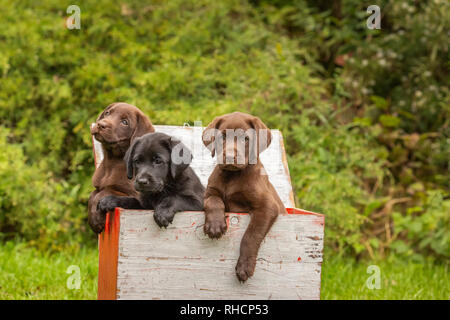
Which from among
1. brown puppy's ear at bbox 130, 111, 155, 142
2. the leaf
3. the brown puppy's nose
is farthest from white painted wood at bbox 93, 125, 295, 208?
the leaf

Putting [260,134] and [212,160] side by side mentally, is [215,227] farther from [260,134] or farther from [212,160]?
[212,160]

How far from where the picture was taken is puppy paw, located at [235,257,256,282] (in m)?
2.81

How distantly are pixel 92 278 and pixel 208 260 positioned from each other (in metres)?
2.41

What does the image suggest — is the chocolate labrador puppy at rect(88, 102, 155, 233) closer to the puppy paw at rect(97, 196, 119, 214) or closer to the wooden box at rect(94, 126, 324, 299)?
the puppy paw at rect(97, 196, 119, 214)

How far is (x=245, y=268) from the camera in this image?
111 inches

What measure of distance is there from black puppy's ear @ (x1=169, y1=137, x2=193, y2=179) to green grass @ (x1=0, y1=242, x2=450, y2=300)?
6.59 feet

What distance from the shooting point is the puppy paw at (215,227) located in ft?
9.03

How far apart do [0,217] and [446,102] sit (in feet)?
18.8

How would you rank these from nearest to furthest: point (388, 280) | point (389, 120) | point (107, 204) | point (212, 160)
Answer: point (107, 204) → point (212, 160) → point (388, 280) → point (389, 120)

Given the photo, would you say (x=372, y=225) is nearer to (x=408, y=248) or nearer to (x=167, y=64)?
(x=408, y=248)

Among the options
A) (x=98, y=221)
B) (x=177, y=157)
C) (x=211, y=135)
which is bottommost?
(x=98, y=221)

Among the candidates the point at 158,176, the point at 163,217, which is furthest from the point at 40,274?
the point at 163,217

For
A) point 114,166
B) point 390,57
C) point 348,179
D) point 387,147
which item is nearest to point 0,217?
point 114,166

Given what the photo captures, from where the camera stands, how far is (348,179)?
6043mm
